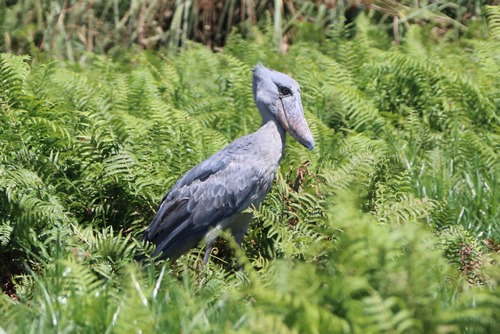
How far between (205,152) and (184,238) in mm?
975

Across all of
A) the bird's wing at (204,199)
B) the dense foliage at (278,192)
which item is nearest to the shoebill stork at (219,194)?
the bird's wing at (204,199)

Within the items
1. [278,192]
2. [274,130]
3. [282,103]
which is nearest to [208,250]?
[278,192]

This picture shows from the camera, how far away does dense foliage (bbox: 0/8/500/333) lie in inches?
124

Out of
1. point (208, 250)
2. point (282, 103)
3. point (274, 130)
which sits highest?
point (282, 103)

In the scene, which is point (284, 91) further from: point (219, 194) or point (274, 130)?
point (219, 194)

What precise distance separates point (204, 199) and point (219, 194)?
0.08 metres

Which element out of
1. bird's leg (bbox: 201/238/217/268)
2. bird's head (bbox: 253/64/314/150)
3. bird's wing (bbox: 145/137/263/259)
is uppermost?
bird's head (bbox: 253/64/314/150)

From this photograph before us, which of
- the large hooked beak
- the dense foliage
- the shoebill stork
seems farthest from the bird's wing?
the large hooked beak

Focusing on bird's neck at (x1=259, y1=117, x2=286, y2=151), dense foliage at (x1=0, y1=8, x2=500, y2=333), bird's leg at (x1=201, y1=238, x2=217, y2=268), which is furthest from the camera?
bird's neck at (x1=259, y1=117, x2=286, y2=151)

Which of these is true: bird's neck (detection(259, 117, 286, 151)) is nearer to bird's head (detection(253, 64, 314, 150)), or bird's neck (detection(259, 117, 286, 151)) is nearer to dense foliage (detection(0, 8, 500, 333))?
bird's head (detection(253, 64, 314, 150))

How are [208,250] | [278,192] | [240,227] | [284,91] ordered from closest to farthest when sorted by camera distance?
[208,250] < [240,227] < [284,91] < [278,192]

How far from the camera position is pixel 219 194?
15.5 feet

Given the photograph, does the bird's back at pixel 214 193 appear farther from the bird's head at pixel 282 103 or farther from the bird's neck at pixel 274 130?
the bird's head at pixel 282 103

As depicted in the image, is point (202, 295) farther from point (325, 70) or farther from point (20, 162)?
point (325, 70)
